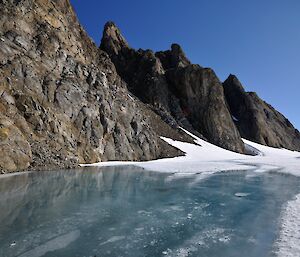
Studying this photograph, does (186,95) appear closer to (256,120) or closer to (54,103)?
(256,120)

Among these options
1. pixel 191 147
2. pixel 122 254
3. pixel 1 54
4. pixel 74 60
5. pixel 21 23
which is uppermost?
pixel 21 23

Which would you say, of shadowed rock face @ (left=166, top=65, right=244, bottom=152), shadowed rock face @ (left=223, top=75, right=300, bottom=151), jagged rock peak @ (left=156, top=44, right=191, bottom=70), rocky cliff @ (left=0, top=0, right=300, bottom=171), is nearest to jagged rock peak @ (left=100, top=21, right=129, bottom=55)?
jagged rock peak @ (left=156, top=44, right=191, bottom=70)

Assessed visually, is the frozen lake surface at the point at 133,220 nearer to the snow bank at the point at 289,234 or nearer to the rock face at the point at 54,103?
the snow bank at the point at 289,234

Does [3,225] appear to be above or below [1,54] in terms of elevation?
below

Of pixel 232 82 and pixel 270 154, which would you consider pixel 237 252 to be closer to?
pixel 270 154

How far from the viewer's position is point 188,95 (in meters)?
76.4

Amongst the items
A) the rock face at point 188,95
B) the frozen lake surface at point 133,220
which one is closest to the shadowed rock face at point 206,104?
the rock face at point 188,95

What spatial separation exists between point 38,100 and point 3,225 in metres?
21.5

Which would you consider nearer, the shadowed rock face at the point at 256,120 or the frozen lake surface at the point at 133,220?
the frozen lake surface at the point at 133,220

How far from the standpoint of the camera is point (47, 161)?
24.8 m

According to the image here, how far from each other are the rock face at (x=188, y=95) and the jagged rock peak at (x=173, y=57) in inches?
318

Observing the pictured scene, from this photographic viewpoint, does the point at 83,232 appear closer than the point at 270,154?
Yes

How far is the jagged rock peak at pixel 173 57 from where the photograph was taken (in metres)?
91.1

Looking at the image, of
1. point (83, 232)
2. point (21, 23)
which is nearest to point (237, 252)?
point (83, 232)
